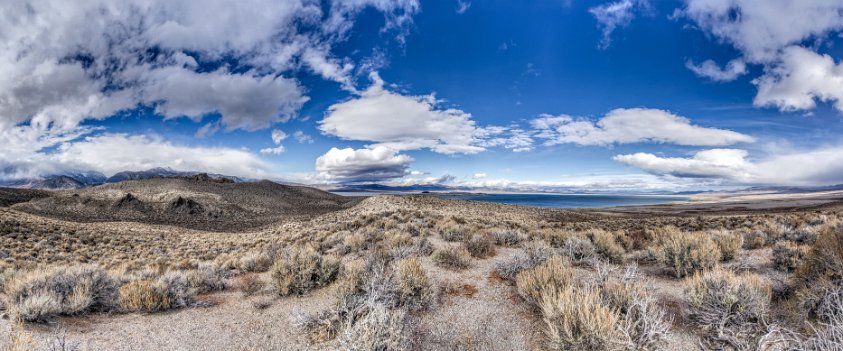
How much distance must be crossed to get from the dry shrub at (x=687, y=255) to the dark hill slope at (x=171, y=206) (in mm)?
44206

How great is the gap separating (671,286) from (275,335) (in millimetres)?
6913

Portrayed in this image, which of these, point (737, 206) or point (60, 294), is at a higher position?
point (60, 294)

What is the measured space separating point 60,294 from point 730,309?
397 inches

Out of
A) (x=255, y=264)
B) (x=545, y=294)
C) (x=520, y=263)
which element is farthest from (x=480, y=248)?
(x=255, y=264)

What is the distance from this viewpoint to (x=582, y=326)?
3662mm

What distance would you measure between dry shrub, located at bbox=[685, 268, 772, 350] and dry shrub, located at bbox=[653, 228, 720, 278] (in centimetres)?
182

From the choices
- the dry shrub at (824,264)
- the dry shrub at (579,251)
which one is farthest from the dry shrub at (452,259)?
the dry shrub at (824,264)

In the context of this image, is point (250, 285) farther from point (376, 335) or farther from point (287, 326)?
point (376, 335)

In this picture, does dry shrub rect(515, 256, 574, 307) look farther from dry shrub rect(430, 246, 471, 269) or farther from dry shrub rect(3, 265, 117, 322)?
dry shrub rect(3, 265, 117, 322)

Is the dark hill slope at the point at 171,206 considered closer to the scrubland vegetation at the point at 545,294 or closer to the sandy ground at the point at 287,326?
the scrubland vegetation at the point at 545,294

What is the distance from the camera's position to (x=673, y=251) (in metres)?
7.16

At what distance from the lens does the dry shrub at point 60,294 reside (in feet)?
16.3

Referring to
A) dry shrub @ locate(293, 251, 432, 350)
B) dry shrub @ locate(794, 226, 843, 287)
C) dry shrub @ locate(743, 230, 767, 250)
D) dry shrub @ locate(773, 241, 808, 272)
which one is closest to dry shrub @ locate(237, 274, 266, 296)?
dry shrub @ locate(293, 251, 432, 350)

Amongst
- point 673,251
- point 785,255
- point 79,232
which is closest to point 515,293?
point 673,251
